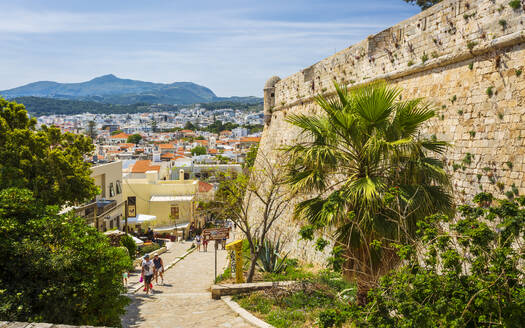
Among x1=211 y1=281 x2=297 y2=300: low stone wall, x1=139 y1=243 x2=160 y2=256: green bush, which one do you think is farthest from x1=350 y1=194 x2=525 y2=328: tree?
x1=139 y1=243 x2=160 y2=256: green bush

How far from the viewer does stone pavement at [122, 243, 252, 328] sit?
7.55m

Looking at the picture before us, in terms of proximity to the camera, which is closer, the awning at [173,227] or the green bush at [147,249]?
the green bush at [147,249]

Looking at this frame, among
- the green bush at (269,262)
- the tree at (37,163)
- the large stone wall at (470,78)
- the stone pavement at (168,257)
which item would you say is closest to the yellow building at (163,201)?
the stone pavement at (168,257)

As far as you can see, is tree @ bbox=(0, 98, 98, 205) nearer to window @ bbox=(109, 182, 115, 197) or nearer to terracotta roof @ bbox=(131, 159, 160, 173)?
window @ bbox=(109, 182, 115, 197)

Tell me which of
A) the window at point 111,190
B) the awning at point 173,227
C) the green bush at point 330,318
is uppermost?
the green bush at point 330,318

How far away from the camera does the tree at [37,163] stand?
1037 centimetres

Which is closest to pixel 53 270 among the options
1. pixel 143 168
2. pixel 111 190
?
pixel 111 190

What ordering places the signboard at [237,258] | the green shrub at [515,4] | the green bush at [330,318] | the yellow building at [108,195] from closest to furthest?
the green bush at [330,318]
the green shrub at [515,4]
the signboard at [237,258]
the yellow building at [108,195]

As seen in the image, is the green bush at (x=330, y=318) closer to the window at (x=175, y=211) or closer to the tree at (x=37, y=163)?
the tree at (x=37, y=163)

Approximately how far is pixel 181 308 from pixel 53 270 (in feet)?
12.3

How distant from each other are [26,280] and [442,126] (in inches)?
290

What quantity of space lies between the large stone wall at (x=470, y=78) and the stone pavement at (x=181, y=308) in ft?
8.18

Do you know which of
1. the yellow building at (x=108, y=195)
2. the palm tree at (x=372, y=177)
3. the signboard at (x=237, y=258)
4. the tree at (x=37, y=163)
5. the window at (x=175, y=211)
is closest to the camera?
the palm tree at (x=372, y=177)

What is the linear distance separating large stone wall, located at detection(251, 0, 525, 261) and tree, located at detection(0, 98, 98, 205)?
7.20 meters
